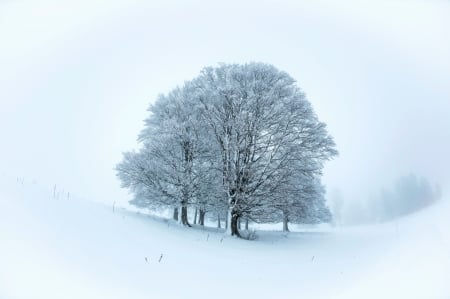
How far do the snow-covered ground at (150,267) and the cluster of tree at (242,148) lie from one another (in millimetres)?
7237

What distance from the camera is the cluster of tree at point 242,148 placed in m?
12.8

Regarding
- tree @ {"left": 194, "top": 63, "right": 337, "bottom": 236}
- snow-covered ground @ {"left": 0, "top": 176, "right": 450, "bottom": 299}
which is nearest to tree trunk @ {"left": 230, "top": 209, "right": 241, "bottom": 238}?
tree @ {"left": 194, "top": 63, "right": 337, "bottom": 236}

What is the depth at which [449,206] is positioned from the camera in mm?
4551

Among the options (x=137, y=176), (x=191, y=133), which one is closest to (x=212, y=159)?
(x=191, y=133)

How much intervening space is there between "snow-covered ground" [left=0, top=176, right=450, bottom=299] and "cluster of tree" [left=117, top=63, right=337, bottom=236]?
23.7ft

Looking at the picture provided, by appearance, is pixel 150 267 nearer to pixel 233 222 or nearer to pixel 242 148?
pixel 242 148

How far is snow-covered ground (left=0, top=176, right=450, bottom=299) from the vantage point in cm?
346

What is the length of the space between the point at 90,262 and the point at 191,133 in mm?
11525

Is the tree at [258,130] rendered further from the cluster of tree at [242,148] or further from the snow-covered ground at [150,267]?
the snow-covered ground at [150,267]

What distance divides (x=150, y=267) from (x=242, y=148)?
907cm

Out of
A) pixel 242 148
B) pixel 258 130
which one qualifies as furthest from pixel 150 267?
pixel 258 130

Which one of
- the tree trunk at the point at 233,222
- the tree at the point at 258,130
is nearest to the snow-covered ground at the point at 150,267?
the tree at the point at 258,130

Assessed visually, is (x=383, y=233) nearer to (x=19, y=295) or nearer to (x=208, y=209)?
(x=19, y=295)

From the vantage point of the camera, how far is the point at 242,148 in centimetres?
1304
